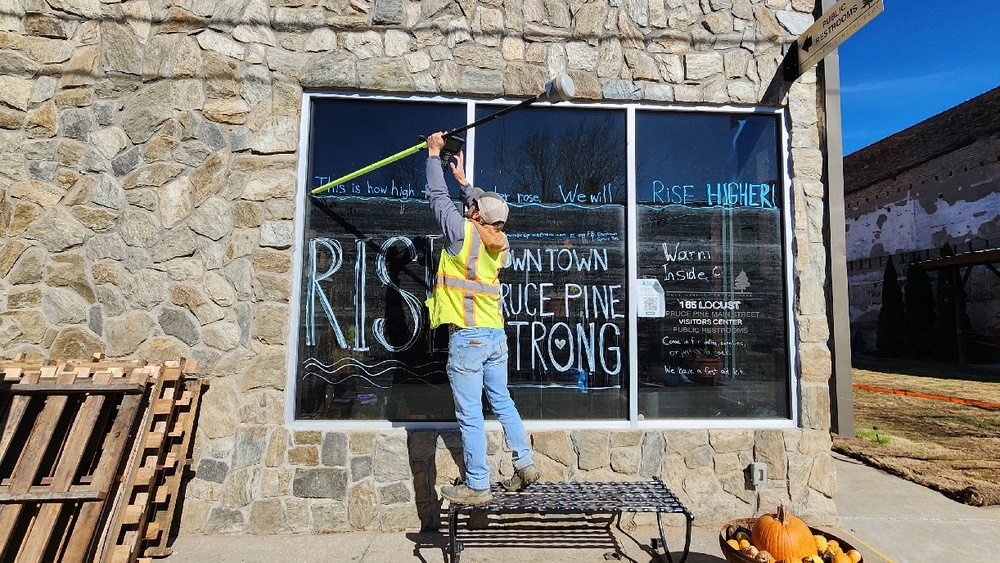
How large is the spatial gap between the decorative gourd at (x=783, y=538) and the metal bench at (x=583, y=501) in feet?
1.21

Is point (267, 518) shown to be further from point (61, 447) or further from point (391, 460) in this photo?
point (61, 447)

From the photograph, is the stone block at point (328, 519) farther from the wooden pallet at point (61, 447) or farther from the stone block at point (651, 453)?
the stone block at point (651, 453)

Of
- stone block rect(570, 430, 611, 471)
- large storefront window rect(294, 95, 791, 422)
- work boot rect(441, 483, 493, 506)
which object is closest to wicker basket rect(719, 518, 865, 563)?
stone block rect(570, 430, 611, 471)

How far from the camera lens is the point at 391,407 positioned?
13.6 feet

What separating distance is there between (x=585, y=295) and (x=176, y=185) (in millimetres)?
3228

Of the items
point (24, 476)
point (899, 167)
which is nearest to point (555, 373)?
point (24, 476)

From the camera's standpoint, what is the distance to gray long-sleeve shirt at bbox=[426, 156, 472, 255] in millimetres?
3373

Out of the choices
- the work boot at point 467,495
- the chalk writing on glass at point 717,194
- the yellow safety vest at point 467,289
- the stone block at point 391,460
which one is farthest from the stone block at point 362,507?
the chalk writing on glass at point 717,194

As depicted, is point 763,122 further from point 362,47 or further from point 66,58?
point 66,58

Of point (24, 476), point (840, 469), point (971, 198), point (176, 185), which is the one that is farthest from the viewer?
point (971, 198)

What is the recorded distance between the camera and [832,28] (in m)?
3.89

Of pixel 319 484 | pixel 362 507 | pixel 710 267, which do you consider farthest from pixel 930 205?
pixel 319 484

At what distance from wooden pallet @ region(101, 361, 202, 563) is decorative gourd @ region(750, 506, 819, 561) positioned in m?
3.44

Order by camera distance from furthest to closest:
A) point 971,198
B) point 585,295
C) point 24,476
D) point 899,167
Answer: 1. point 899,167
2. point 971,198
3. point 585,295
4. point 24,476
